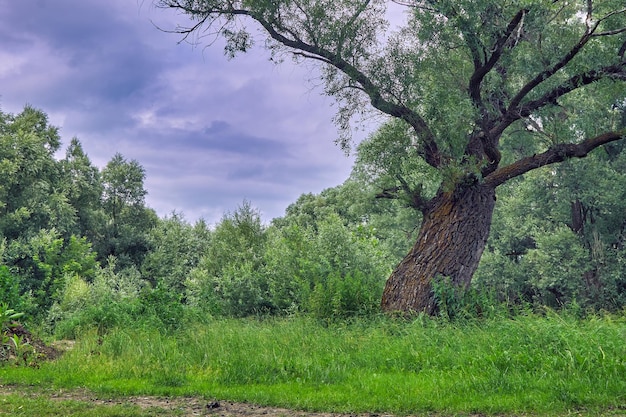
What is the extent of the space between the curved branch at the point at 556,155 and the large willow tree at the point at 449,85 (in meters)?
0.03

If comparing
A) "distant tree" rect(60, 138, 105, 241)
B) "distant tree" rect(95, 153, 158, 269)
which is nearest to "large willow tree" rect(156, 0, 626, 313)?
"distant tree" rect(60, 138, 105, 241)

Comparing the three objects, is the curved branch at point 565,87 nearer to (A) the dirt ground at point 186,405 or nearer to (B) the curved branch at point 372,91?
(B) the curved branch at point 372,91

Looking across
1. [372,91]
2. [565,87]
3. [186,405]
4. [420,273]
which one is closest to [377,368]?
[186,405]

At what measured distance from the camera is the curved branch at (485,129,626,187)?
12.5m

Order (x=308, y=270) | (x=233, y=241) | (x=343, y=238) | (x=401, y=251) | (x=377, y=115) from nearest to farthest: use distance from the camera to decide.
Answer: (x=377, y=115), (x=308, y=270), (x=343, y=238), (x=233, y=241), (x=401, y=251)

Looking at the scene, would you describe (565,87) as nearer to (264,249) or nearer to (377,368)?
(377,368)

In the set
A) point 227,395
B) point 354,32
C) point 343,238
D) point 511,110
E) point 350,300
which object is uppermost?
point 354,32

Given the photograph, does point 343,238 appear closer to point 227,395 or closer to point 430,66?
point 430,66

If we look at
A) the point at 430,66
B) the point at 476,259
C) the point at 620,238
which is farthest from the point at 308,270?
the point at 620,238

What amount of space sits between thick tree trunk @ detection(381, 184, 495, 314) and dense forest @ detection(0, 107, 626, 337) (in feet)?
1.60

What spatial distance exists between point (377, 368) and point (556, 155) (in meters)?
8.17

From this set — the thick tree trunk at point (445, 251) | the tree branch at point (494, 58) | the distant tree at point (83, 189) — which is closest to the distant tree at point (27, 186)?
the distant tree at point (83, 189)

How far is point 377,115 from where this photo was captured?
14133mm

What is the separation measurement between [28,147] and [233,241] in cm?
1639
